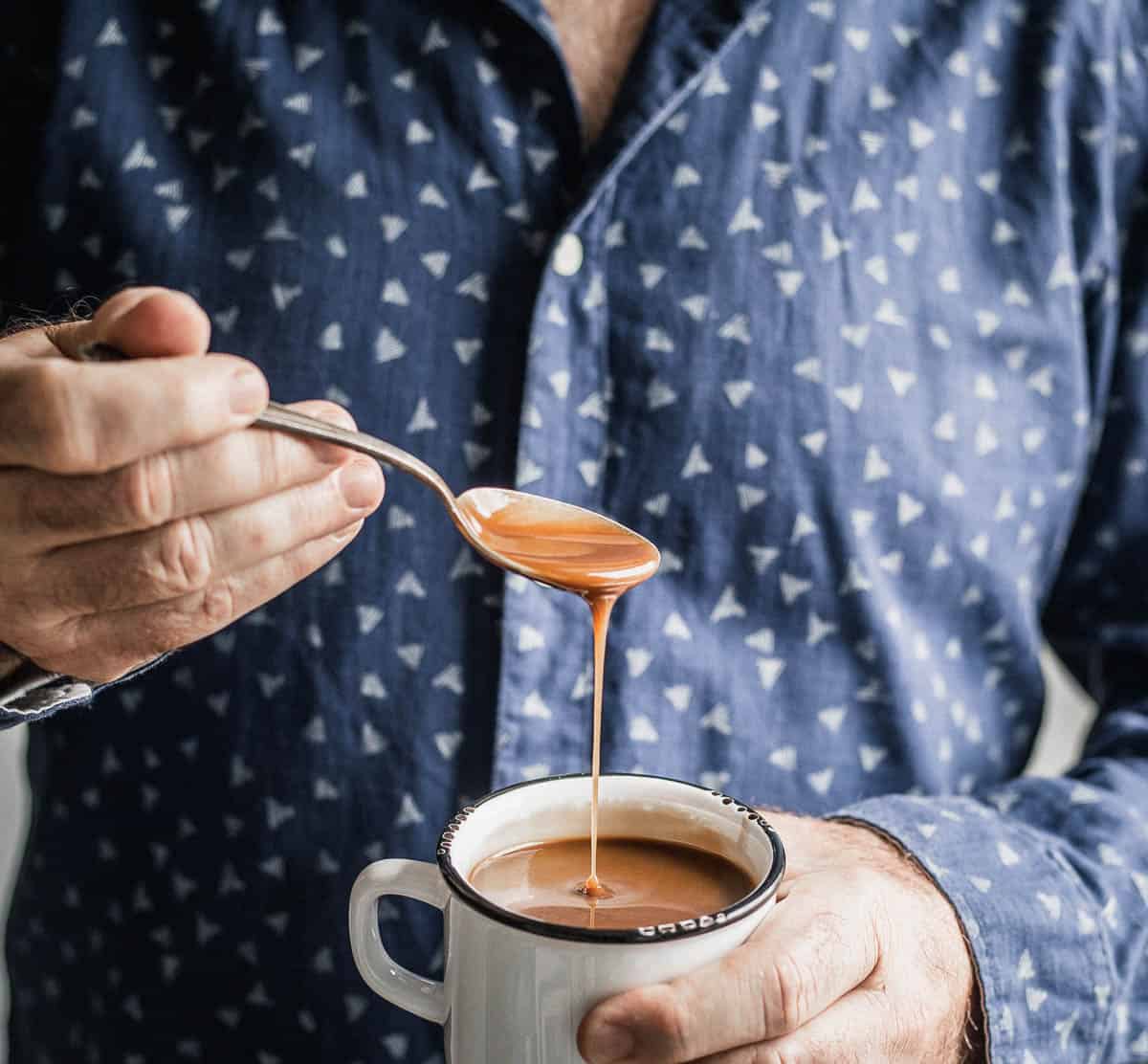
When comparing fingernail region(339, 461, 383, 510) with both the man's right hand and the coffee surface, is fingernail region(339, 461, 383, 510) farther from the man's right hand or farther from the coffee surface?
the coffee surface

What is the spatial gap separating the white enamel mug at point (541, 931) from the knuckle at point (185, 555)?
0.60 feet

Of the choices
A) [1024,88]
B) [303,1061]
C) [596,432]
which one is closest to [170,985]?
[303,1061]

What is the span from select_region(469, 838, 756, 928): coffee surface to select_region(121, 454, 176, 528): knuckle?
26 centimetres

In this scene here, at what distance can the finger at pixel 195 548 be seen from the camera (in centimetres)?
66

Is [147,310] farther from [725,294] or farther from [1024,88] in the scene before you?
[1024,88]

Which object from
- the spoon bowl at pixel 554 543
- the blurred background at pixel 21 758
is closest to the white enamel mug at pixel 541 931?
the spoon bowl at pixel 554 543

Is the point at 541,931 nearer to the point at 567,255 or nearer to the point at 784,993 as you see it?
the point at 784,993

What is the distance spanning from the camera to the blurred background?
5.82 ft

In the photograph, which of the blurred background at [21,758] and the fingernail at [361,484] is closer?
the fingernail at [361,484]

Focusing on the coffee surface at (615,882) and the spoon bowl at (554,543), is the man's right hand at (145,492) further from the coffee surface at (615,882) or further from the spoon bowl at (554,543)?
the coffee surface at (615,882)

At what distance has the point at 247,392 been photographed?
→ 608 millimetres

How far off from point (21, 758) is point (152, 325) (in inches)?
53.4

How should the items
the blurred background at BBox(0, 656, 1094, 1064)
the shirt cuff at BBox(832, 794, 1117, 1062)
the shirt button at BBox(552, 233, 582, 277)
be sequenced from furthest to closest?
the blurred background at BBox(0, 656, 1094, 1064) → the shirt button at BBox(552, 233, 582, 277) → the shirt cuff at BBox(832, 794, 1117, 1062)

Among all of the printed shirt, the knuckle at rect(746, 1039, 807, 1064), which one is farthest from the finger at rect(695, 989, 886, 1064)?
the printed shirt
